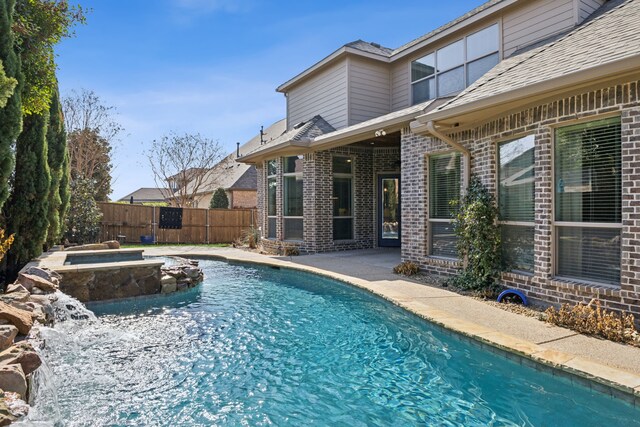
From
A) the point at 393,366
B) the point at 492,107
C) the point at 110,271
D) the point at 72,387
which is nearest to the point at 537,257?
the point at 492,107

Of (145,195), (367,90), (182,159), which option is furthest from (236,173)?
(145,195)

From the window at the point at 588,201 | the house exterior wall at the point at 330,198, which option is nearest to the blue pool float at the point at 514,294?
the window at the point at 588,201

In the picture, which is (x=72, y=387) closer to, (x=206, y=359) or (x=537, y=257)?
(x=206, y=359)

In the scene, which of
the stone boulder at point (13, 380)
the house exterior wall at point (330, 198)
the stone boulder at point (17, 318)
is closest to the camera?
the stone boulder at point (13, 380)

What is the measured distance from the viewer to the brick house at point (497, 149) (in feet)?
15.0

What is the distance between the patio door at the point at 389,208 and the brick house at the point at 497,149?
5 cm

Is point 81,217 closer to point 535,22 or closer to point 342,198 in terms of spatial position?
point 342,198

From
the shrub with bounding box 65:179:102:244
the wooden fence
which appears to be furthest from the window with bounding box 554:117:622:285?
the wooden fence

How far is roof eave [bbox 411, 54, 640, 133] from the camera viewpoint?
13.2 ft

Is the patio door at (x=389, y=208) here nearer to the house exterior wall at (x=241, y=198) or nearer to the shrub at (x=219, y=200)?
the shrub at (x=219, y=200)

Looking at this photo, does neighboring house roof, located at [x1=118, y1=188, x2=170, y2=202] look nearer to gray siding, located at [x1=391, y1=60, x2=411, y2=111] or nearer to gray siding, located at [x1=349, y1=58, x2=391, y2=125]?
gray siding, located at [x1=349, y1=58, x2=391, y2=125]

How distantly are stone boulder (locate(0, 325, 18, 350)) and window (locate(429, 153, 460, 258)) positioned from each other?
21.5 feet

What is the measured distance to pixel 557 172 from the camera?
518 cm

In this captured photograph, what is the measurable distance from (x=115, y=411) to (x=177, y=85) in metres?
16.5
